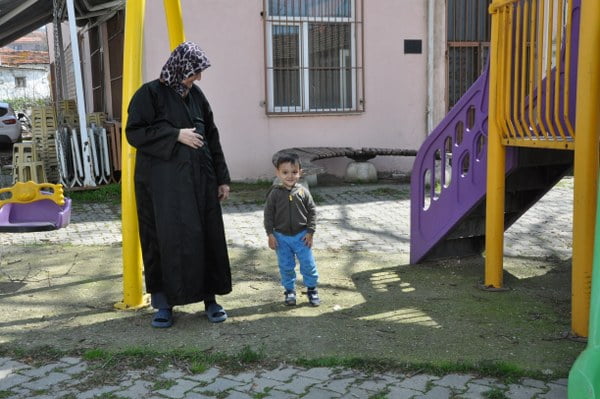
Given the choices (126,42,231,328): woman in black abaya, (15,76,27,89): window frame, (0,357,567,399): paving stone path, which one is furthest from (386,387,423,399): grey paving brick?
(15,76,27,89): window frame

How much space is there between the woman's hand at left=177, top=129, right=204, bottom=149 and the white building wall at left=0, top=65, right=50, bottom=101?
3766cm

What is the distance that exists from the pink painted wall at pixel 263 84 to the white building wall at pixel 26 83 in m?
30.9

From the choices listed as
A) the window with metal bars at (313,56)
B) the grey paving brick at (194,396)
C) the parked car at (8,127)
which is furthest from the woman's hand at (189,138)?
the parked car at (8,127)

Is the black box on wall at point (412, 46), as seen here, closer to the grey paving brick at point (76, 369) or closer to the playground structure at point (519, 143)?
the playground structure at point (519, 143)

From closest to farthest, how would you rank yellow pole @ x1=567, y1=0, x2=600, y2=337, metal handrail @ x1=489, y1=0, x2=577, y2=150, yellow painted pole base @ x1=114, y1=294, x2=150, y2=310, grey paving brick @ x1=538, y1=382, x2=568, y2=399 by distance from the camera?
1. grey paving brick @ x1=538, y1=382, x2=568, y2=399
2. yellow pole @ x1=567, y1=0, x2=600, y2=337
3. metal handrail @ x1=489, y1=0, x2=577, y2=150
4. yellow painted pole base @ x1=114, y1=294, x2=150, y2=310

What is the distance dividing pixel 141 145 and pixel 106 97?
10.8 m

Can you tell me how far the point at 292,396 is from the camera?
10.5 ft

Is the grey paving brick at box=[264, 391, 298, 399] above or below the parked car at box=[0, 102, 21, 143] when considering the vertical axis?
below

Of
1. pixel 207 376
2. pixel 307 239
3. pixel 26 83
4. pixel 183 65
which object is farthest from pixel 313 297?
pixel 26 83

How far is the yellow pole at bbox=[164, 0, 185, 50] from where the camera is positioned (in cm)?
478

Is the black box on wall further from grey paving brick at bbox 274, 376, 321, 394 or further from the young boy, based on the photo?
grey paving brick at bbox 274, 376, 321, 394

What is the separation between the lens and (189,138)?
4039 mm

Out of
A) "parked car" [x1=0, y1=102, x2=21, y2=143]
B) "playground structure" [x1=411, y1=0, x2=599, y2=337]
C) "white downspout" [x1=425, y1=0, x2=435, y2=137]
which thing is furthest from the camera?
"parked car" [x1=0, y1=102, x2=21, y2=143]

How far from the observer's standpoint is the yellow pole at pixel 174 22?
4781 millimetres
